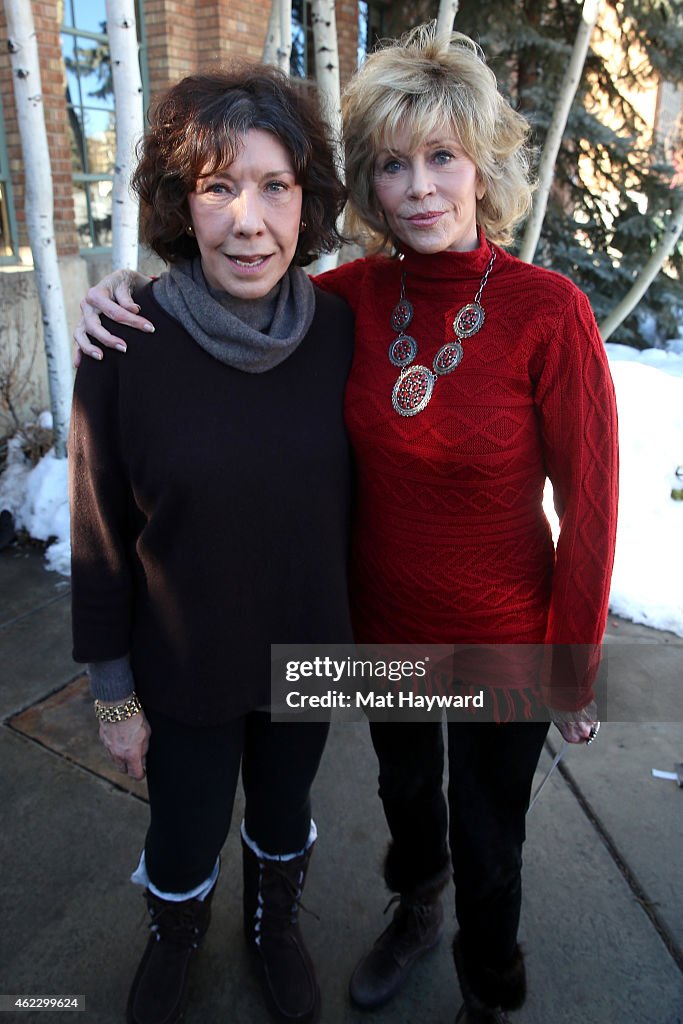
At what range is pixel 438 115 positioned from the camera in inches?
59.0

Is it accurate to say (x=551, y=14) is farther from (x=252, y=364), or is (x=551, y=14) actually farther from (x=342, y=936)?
(x=342, y=936)

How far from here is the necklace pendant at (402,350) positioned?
5.17 feet

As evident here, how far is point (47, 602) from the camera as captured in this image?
12.1ft

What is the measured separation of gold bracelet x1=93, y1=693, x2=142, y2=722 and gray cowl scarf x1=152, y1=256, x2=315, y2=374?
72cm

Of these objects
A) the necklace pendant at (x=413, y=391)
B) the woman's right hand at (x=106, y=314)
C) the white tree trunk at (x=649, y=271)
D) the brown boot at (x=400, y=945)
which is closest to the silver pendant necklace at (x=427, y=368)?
the necklace pendant at (x=413, y=391)

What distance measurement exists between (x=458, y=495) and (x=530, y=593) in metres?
0.27

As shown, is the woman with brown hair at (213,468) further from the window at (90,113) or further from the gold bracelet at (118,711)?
the window at (90,113)

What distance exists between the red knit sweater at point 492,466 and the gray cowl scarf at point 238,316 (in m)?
0.17

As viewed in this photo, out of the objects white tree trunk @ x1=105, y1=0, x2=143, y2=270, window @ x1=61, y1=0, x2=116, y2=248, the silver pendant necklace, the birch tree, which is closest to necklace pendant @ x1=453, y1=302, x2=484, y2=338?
the silver pendant necklace

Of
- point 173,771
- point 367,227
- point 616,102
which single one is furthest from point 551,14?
point 173,771

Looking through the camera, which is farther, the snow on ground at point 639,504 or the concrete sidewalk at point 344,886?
the snow on ground at point 639,504

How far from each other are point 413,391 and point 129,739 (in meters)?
0.92

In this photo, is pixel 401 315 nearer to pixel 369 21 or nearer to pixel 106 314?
pixel 106 314

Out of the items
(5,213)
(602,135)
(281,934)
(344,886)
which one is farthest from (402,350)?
(602,135)
